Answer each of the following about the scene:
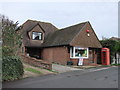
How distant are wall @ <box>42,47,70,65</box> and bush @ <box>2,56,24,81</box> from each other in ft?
31.6

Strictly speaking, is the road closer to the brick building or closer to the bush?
the bush

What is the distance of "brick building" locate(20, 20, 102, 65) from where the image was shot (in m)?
18.9

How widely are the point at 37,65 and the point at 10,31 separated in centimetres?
571

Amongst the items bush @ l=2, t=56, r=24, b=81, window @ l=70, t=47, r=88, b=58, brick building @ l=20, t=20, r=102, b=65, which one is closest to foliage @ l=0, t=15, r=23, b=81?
bush @ l=2, t=56, r=24, b=81

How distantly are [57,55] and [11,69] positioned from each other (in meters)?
11.4

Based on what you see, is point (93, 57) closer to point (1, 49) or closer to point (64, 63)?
point (64, 63)

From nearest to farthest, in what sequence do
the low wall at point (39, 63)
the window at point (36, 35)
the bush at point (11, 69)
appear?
the bush at point (11, 69) < the low wall at point (39, 63) < the window at point (36, 35)

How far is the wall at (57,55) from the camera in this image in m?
18.7

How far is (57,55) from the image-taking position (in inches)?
795

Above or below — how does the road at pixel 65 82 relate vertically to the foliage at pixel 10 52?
below

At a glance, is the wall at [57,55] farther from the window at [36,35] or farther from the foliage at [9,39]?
the foliage at [9,39]

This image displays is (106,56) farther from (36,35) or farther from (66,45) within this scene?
(36,35)

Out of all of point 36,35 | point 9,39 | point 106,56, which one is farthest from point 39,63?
point 36,35

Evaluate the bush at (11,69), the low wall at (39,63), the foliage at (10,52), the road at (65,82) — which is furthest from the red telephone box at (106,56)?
the bush at (11,69)
